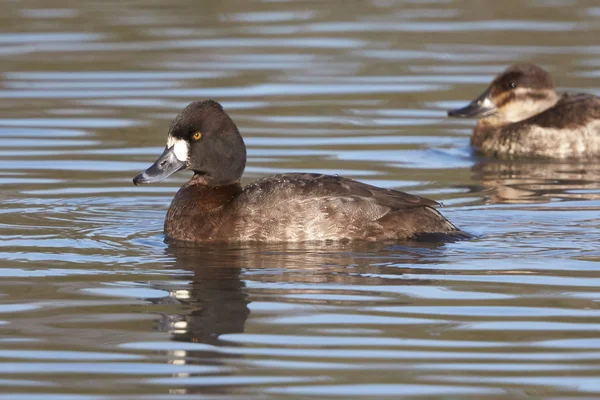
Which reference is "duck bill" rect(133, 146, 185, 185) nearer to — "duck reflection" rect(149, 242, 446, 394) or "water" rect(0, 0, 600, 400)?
"water" rect(0, 0, 600, 400)

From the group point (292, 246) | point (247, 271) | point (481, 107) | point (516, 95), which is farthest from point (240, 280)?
point (516, 95)

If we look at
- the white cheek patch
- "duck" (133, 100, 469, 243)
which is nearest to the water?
"duck" (133, 100, 469, 243)

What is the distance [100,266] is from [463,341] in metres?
2.57

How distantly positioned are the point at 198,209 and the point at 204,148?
0.42 meters

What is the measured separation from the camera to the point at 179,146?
351 inches

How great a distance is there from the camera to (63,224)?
920 centimetres

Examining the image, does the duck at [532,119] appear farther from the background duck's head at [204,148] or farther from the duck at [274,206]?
the background duck's head at [204,148]

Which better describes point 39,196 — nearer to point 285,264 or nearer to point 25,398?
point 285,264

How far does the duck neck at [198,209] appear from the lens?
8.65 meters

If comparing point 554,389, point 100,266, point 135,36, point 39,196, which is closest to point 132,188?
point 39,196

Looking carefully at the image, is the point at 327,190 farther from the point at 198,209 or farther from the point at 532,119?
the point at 532,119

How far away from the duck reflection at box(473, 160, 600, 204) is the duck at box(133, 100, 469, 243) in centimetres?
161

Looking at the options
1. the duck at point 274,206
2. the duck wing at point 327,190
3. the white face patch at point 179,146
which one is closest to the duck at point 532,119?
the duck at point 274,206

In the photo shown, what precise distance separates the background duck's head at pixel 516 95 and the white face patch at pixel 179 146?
15.6ft
